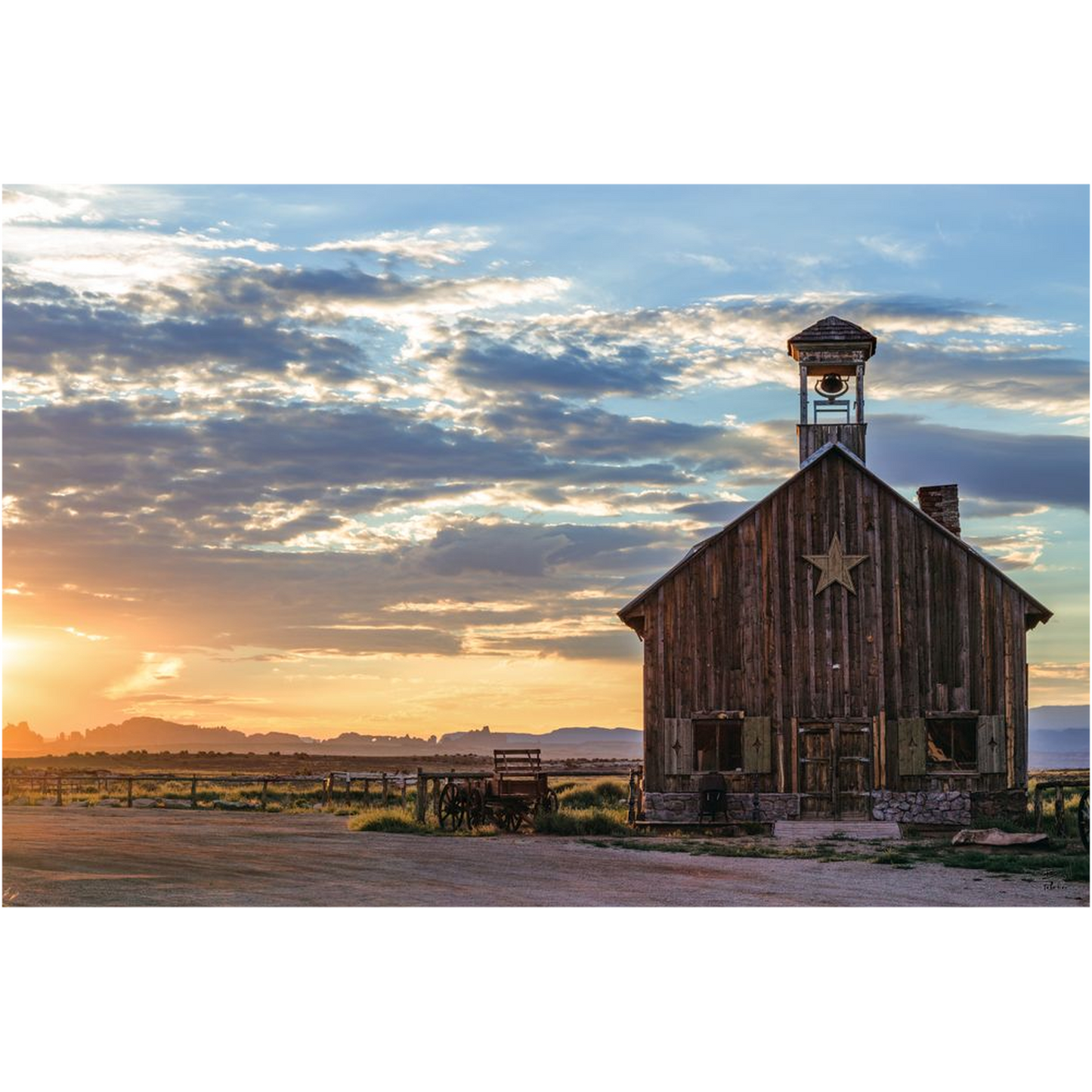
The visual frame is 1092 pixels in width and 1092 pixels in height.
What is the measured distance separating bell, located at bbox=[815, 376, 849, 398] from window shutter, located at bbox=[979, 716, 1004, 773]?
794 cm

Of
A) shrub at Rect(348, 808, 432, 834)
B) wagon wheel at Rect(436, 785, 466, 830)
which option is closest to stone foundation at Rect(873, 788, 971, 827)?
wagon wheel at Rect(436, 785, 466, 830)

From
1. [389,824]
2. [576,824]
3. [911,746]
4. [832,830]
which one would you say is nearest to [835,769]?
[911,746]

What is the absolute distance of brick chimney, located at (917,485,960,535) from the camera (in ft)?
111

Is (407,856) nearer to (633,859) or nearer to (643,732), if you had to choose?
(633,859)

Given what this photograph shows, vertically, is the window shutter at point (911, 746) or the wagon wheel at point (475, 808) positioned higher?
the window shutter at point (911, 746)

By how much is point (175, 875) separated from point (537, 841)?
27.4 ft

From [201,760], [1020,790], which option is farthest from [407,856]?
[201,760]

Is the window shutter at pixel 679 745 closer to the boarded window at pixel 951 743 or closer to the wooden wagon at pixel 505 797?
the wooden wagon at pixel 505 797

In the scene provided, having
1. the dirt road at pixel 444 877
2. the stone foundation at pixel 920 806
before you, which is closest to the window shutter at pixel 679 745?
the dirt road at pixel 444 877

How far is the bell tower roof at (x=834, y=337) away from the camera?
3178 cm

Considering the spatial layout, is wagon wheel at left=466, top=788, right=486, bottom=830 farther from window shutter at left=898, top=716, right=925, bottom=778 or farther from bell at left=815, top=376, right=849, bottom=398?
bell at left=815, top=376, right=849, bottom=398

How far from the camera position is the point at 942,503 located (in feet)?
111

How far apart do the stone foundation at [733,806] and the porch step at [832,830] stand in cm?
31

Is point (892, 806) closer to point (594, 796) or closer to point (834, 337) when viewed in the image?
point (834, 337)
